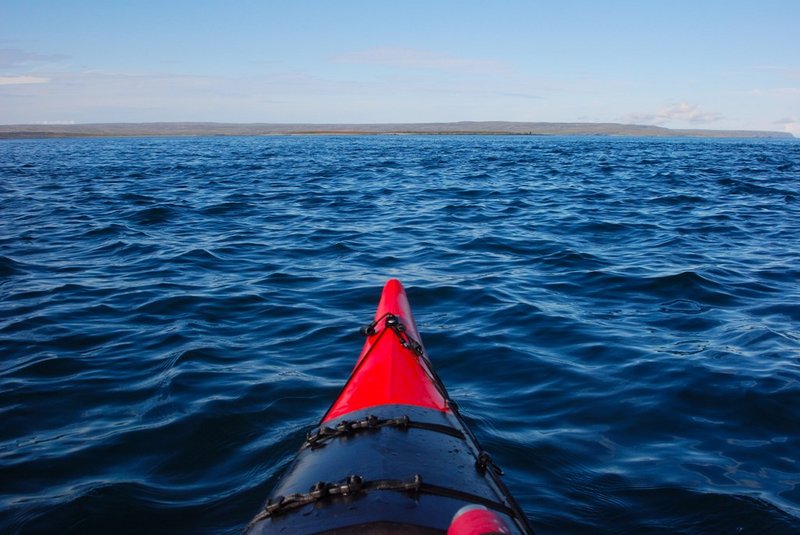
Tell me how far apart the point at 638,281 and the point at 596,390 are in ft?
14.2

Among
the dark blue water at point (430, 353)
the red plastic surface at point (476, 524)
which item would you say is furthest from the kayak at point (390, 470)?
the dark blue water at point (430, 353)

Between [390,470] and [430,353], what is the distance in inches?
164

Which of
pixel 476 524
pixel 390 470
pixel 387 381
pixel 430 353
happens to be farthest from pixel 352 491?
pixel 430 353

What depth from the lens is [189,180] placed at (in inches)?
1073

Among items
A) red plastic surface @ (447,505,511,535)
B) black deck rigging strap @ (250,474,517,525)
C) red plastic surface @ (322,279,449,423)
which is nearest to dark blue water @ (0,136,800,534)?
red plastic surface @ (322,279,449,423)

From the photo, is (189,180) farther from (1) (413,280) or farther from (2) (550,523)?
(2) (550,523)

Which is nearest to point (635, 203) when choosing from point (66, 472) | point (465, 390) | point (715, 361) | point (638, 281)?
point (638, 281)

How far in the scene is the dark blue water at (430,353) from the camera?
15.5 feet

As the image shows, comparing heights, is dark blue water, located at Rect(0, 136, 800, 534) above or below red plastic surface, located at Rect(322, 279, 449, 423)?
below

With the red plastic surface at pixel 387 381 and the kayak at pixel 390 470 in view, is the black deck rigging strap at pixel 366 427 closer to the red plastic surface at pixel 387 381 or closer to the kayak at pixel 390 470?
the kayak at pixel 390 470

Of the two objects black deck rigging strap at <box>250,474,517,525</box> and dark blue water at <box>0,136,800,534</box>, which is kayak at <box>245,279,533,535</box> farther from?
dark blue water at <box>0,136,800,534</box>

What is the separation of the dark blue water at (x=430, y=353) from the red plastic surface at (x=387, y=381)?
103 cm

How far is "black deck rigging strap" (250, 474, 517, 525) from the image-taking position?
3.07 metres

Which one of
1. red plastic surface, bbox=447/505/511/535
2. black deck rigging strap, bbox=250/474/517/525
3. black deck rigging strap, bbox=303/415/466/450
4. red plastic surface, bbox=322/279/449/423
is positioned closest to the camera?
red plastic surface, bbox=447/505/511/535
